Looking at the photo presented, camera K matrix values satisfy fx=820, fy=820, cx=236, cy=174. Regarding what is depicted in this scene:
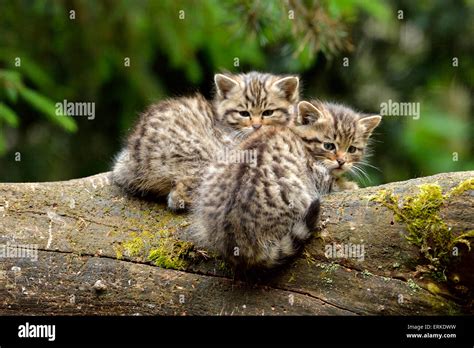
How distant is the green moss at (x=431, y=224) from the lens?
5.64m

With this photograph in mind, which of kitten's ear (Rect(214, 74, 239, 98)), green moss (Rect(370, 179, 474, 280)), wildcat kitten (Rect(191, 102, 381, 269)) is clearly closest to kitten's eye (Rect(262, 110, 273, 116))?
kitten's ear (Rect(214, 74, 239, 98))

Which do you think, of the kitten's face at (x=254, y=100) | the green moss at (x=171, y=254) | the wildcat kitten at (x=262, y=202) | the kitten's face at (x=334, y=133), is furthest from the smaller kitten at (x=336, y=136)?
the green moss at (x=171, y=254)

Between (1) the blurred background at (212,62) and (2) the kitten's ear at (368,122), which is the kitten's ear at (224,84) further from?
(2) the kitten's ear at (368,122)

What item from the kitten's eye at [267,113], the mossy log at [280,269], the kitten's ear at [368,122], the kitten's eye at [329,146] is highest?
the kitten's eye at [267,113]

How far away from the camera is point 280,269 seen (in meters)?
5.82

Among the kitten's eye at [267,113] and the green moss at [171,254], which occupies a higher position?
the kitten's eye at [267,113]

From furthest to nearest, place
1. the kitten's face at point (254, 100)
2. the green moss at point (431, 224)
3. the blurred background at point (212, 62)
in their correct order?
the blurred background at point (212, 62), the kitten's face at point (254, 100), the green moss at point (431, 224)

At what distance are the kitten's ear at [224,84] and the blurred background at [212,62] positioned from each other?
0.60 metres

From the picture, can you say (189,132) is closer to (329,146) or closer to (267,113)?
(267,113)

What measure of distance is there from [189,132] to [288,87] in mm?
1243

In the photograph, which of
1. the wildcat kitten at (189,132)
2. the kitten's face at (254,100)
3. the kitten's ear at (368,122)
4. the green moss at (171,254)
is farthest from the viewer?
the kitten's face at (254,100)

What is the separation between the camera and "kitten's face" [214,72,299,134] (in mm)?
7484

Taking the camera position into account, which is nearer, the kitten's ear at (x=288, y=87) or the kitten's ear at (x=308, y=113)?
the kitten's ear at (x=308, y=113)
